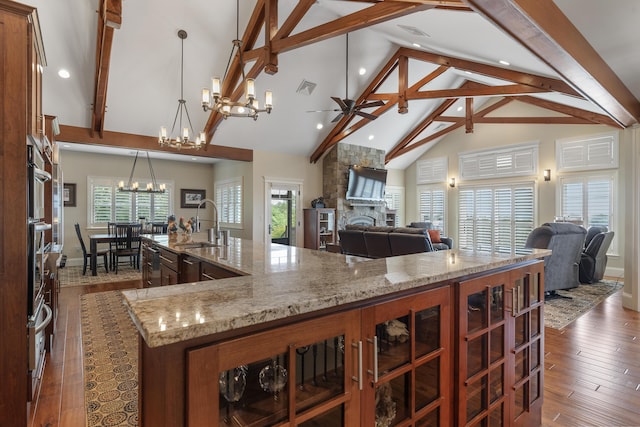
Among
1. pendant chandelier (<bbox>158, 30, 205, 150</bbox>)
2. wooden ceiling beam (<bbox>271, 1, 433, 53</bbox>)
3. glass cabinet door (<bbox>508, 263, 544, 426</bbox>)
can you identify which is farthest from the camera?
pendant chandelier (<bbox>158, 30, 205, 150</bbox>)

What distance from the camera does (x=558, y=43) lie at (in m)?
2.28

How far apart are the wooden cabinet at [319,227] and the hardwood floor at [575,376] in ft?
17.6

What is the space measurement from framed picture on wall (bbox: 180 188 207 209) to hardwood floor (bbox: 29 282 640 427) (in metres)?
5.91

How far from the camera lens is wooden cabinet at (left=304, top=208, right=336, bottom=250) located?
27.9ft

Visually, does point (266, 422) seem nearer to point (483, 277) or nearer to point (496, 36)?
point (483, 277)

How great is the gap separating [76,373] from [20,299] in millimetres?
1383

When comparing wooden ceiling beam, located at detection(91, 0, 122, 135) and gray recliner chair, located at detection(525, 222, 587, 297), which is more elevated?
wooden ceiling beam, located at detection(91, 0, 122, 135)

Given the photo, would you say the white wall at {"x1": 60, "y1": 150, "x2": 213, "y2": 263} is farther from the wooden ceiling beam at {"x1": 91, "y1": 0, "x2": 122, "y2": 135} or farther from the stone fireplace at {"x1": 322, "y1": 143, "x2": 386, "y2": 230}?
the stone fireplace at {"x1": 322, "y1": 143, "x2": 386, "y2": 230}

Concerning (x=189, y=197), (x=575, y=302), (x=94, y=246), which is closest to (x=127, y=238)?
(x=94, y=246)

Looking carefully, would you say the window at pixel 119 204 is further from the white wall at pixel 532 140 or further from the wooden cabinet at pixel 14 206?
the white wall at pixel 532 140

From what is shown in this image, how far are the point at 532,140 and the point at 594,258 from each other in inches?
141

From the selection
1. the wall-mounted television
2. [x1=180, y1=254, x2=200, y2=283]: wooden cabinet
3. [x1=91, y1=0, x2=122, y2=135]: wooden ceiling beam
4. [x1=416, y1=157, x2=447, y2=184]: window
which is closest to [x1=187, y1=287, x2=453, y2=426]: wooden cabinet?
[x1=180, y1=254, x2=200, y2=283]: wooden cabinet

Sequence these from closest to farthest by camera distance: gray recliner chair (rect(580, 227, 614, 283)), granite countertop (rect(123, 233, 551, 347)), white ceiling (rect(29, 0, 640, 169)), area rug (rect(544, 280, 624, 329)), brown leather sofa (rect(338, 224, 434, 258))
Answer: granite countertop (rect(123, 233, 551, 347)) → white ceiling (rect(29, 0, 640, 169)) → area rug (rect(544, 280, 624, 329)) → brown leather sofa (rect(338, 224, 434, 258)) → gray recliner chair (rect(580, 227, 614, 283))

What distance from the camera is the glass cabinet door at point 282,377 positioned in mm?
806
